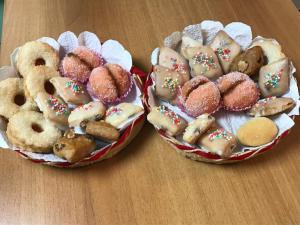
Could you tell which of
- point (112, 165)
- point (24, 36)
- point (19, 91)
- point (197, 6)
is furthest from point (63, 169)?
point (197, 6)

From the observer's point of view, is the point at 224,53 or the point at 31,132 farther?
the point at 224,53

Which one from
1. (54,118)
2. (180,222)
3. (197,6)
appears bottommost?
(180,222)

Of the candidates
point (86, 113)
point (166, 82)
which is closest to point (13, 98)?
point (86, 113)

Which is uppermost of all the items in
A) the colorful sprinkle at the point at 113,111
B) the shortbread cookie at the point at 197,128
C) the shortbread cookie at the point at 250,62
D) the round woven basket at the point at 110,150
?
the shortbread cookie at the point at 250,62

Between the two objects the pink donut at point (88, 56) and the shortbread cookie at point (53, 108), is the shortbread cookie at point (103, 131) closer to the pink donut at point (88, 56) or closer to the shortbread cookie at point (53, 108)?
the shortbread cookie at point (53, 108)

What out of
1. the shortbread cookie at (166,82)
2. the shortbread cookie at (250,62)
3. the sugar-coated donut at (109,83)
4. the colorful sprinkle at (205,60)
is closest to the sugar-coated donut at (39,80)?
the sugar-coated donut at (109,83)

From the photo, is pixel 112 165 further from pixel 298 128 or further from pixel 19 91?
pixel 298 128

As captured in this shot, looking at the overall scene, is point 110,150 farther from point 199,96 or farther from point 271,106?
point 271,106
